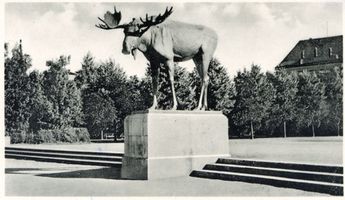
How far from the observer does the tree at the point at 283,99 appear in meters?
41.9

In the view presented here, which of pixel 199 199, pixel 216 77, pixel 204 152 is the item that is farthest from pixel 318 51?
pixel 199 199

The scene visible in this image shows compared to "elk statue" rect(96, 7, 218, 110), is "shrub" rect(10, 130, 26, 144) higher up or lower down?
lower down

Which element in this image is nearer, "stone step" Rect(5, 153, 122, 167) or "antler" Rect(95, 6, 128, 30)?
"antler" Rect(95, 6, 128, 30)

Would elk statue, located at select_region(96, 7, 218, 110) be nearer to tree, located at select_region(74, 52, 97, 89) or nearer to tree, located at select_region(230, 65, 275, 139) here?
tree, located at select_region(230, 65, 275, 139)

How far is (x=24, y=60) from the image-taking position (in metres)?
36.8

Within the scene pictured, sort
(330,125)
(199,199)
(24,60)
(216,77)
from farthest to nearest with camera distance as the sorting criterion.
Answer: (330,125) → (216,77) → (24,60) → (199,199)

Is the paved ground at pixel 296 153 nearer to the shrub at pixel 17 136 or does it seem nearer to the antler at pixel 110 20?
the antler at pixel 110 20

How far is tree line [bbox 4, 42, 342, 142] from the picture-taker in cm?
3691

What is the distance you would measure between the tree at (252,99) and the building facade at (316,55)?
2766cm

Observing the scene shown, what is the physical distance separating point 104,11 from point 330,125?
34.7 metres

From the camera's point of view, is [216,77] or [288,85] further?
[288,85]

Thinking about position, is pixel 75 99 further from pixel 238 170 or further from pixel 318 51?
pixel 318 51

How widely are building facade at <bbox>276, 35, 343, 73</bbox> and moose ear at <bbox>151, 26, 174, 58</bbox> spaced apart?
5713 centimetres

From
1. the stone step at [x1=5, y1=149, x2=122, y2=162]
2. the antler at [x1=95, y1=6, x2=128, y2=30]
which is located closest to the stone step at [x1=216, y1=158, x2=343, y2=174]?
the antler at [x1=95, y1=6, x2=128, y2=30]
